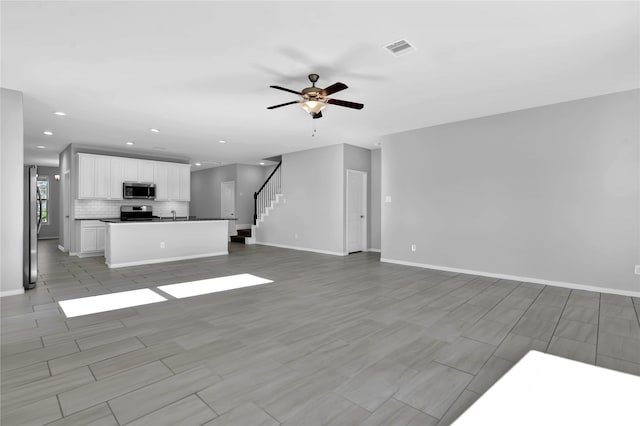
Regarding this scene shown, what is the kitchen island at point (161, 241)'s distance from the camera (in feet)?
21.2

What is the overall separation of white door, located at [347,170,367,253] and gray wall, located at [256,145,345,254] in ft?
1.04

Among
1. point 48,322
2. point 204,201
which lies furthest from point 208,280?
point 204,201

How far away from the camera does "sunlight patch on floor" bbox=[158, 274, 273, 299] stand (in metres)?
4.52

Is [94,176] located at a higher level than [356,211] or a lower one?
higher

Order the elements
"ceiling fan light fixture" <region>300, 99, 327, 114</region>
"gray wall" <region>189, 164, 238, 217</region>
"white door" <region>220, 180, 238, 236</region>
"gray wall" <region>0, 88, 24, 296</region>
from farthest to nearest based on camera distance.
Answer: "gray wall" <region>189, 164, 238, 217</region>
"white door" <region>220, 180, 238, 236</region>
"gray wall" <region>0, 88, 24, 296</region>
"ceiling fan light fixture" <region>300, 99, 327, 114</region>

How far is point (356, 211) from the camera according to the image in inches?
328

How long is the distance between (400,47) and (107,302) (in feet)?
15.2

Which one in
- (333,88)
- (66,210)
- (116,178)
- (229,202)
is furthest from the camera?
(229,202)

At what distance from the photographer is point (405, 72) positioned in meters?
3.78

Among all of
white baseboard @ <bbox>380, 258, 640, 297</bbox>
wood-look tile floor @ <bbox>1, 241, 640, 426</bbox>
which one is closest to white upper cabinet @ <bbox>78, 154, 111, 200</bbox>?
wood-look tile floor @ <bbox>1, 241, 640, 426</bbox>

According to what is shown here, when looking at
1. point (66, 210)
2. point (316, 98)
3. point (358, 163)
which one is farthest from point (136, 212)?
point (316, 98)

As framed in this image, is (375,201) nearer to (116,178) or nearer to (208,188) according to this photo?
(116,178)

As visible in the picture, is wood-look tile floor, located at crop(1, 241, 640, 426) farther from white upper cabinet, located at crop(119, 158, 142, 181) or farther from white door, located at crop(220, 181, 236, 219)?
white door, located at crop(220, 181, 236, 219)

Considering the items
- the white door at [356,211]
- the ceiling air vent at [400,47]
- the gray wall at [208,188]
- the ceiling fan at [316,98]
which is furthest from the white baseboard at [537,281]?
the gray wall at [208,188]
